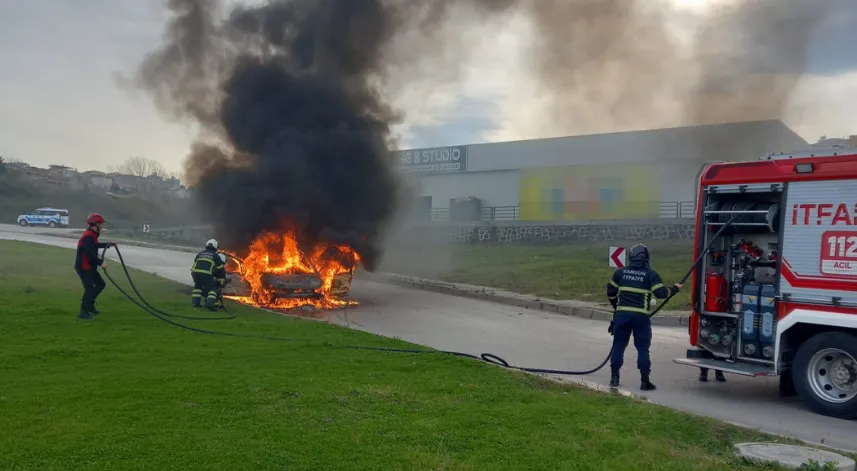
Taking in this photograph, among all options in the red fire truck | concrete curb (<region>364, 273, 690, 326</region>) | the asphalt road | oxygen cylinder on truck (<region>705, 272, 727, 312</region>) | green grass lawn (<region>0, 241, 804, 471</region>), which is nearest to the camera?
green grass lawn (<region>0, 241, 804, 471</region>)

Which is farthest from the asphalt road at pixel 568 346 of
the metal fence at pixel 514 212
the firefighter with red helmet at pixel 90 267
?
the metal fence at pixel 514 212

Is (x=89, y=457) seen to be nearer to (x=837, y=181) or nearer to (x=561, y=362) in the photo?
(x=561, y=362)

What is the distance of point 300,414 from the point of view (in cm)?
553

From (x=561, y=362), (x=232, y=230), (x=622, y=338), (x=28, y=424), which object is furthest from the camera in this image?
(x=232, y=230)

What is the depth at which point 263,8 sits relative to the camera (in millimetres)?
19000

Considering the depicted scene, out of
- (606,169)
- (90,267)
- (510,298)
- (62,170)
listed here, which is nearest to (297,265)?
(510,298)

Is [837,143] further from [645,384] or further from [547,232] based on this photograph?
[547,232]

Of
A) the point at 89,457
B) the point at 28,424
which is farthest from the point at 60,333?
the point at 89,457

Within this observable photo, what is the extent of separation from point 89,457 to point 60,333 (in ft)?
17.6

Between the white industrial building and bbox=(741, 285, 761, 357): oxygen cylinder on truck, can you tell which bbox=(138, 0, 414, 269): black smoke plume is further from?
bbox=(741, 285, 761, 357): oxygen cylinder on truck

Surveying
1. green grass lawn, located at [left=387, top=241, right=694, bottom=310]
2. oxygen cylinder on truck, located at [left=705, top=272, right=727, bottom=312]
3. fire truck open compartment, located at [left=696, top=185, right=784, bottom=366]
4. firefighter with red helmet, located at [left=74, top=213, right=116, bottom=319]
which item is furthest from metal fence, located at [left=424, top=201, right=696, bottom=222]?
firefighter with red helmet, located at [left=74, top=213, right=116, bottom=319]

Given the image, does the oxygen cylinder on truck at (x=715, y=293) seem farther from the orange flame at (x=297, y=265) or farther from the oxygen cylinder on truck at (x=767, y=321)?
the orange flame at (x=297, y=265)

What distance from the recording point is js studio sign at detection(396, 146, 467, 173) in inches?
1593

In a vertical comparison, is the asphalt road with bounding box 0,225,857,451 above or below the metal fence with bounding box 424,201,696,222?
below
